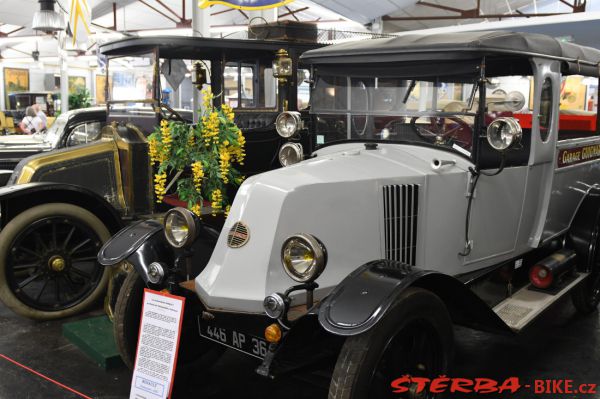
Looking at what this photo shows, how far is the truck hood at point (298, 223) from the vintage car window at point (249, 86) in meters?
2.54

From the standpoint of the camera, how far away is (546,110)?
3.42 m

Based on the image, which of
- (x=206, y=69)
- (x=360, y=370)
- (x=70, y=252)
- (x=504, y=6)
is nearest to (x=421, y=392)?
(x=360, y=370)

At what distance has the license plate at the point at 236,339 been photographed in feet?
8.06

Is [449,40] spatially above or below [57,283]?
above

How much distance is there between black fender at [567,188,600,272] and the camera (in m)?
3.89

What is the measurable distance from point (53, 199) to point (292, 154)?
1905mm

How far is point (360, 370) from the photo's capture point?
215 cm

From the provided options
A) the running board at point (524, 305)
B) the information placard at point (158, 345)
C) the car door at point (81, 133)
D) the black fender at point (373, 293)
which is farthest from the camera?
the car door at point (81, 133)

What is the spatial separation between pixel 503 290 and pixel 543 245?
0.47 metres

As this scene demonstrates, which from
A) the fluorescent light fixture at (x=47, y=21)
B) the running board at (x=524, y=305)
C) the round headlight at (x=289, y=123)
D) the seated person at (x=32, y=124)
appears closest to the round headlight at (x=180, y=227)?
the round headlight at (x=289, y=123)

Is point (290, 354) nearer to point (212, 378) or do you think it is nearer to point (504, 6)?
point (212, 378)

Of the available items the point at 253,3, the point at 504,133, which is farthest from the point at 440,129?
the point at 253,3

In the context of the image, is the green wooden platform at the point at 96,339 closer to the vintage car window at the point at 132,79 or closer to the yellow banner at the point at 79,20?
the vintage car window at the point at 132,79

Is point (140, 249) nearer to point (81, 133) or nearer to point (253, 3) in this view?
point (81, 133)
